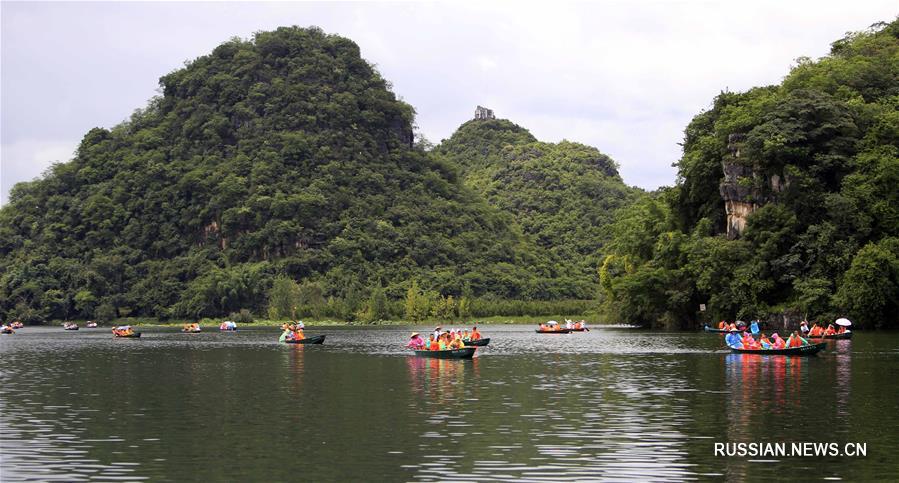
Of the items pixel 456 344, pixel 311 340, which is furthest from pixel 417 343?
pixel 311 340

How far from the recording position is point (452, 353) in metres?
56.7

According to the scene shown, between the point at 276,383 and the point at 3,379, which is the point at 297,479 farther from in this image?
the point at 3,379

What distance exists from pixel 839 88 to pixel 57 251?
123012 mm

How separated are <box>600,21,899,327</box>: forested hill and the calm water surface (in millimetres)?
24398

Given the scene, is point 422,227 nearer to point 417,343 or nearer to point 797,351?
point 417,343

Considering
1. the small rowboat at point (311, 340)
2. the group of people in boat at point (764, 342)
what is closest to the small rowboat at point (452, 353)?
the group of people in boat at point (764, 342)

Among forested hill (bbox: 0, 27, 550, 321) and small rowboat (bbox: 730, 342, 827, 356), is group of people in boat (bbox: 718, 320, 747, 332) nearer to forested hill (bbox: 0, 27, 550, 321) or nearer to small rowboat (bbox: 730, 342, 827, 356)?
small rowboat (bbox: 730, 342, 827, 356)

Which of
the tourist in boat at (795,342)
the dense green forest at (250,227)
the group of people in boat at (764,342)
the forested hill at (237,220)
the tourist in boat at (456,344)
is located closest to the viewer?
the tourist in boat at (795,342)

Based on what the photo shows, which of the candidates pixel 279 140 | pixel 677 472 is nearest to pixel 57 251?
pixel 279 140

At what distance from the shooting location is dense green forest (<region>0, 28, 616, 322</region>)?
15762 cm

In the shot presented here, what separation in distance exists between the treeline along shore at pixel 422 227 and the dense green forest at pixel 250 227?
1.24 feet

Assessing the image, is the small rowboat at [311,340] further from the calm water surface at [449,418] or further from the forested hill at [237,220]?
the forested hill at [237,220]

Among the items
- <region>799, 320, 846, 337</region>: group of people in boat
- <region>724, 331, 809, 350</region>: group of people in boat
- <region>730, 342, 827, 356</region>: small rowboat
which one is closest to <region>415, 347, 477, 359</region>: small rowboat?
<region>724, 331, 809, 350</region>: group of people in boat

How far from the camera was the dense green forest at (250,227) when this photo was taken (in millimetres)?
157625
